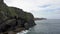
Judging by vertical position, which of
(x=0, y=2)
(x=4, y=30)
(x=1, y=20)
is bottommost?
(x=4, y=30)

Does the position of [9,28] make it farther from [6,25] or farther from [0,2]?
[0,2]

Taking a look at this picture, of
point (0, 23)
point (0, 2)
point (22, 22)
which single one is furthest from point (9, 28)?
point (22, 22)

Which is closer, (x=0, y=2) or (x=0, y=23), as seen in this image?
(x=0, y=23)

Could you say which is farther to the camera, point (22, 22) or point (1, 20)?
point (22, 22)

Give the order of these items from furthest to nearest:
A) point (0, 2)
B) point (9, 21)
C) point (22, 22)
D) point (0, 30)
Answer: point (22, 22) < point (0, 2) < point (9, 21) < point (0, 30)

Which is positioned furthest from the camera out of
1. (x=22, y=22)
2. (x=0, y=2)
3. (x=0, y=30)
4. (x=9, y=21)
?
(x=22, y=22)

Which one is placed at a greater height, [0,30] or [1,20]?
[1,20]

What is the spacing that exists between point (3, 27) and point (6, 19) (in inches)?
200

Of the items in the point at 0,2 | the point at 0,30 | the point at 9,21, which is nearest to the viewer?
the point at 0,30

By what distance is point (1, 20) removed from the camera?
2494 inches

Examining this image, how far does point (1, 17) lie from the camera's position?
64.4m

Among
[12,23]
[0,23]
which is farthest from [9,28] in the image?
[0,23]

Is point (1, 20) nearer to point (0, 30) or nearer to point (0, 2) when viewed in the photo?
point (0, 30)

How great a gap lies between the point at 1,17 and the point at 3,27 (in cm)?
472
